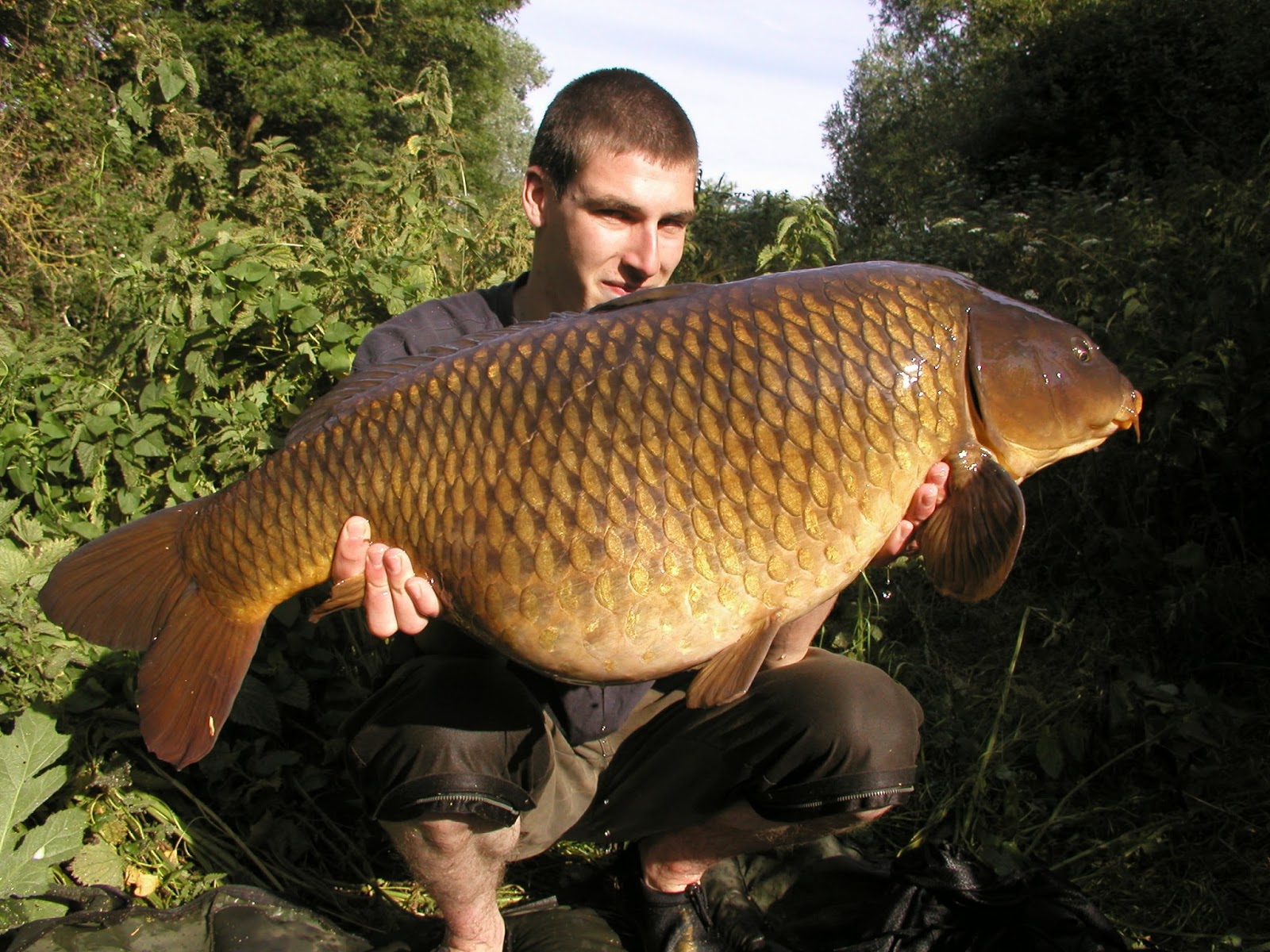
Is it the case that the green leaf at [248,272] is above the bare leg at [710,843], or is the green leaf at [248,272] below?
above

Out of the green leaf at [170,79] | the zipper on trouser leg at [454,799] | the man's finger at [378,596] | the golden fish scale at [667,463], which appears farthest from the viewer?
the green leaf at [170,79]


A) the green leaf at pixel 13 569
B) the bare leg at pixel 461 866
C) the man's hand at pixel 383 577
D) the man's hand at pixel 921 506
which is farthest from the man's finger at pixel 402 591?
the green leaf at pixel 13 569

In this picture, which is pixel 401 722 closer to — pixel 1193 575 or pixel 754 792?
pixel 754 792

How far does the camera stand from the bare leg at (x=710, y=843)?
1.71 metres

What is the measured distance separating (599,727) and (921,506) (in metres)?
0.74

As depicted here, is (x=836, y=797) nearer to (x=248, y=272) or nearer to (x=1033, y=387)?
(x=1033, y=387)

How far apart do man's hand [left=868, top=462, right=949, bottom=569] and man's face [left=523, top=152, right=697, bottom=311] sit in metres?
0.70

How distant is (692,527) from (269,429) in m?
1.52

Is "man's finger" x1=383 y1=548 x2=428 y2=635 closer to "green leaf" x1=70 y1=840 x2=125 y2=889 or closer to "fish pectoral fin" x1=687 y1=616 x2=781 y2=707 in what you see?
"fish pectoral fin" x1=687 y1=616 x2=781 y2=707

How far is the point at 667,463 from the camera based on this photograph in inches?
47.4

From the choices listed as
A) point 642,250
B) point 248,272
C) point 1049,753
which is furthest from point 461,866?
point 248,272

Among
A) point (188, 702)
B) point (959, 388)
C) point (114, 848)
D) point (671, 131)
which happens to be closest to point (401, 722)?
point (188, 702)

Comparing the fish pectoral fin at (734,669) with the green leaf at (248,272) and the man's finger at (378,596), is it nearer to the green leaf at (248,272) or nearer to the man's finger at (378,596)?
the man's finger at (378,596)

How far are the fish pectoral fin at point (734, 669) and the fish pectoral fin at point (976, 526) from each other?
24 centimetres
